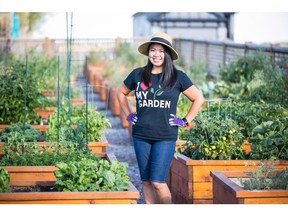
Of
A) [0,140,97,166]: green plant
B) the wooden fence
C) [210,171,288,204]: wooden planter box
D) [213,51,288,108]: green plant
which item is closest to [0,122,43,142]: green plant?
[0,140,97,166]: green plant

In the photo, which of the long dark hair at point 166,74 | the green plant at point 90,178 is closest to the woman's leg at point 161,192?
the green plant at point 90,178

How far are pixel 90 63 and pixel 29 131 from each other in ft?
56.1

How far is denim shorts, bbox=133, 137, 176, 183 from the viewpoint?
6.02 meters

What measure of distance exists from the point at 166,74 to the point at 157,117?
34 centimetres

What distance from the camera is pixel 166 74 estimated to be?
608 centimetres

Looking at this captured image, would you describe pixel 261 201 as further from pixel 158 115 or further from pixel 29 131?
pixel 29 131

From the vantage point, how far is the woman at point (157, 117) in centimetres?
604

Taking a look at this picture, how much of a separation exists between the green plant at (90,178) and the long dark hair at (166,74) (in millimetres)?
701

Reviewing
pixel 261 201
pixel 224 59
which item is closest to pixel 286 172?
pixel 261 201

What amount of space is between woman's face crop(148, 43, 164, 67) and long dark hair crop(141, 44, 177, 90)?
33 millimetres

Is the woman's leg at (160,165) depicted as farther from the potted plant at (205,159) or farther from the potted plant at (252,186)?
the potted plant at (205,159)

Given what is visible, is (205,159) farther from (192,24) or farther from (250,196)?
(192,24)

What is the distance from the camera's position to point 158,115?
6.05 m
